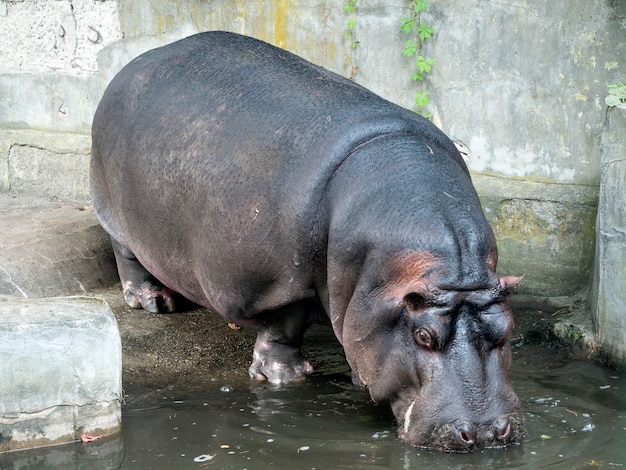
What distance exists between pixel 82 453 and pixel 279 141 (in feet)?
4.97

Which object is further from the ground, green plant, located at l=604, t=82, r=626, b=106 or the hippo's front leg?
green plant, located at l=604, t=82, r=626, b=106

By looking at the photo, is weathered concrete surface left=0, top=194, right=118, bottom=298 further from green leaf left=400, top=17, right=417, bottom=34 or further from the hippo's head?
the hippo's head

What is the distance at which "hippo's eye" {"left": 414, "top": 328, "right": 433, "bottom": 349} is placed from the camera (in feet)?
12.3

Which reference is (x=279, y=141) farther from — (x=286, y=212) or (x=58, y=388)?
(x=58, y=388)

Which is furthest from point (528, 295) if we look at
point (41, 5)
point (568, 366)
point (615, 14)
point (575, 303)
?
point (41, 5)

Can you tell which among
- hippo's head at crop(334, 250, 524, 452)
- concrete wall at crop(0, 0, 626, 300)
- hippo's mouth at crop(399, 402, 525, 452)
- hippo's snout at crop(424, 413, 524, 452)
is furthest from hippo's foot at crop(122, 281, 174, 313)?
hippo's snout at crop(424, 413, 524, 452)

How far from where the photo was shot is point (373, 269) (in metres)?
3.99

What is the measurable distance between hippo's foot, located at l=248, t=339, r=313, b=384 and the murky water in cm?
7

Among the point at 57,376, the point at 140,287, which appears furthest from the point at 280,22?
the point at 57,376

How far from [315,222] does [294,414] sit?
804 mm

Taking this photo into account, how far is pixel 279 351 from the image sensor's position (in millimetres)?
4852

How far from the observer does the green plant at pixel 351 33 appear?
19.4 feet

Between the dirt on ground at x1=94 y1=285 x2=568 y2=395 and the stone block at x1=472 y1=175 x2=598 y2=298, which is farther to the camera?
the stone block at x1=472 y1=175 x2=598 y2=298

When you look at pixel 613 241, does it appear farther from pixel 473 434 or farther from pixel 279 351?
pixel 279 351
